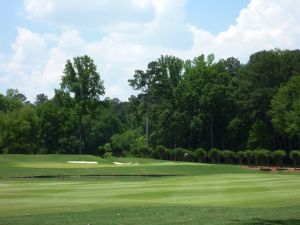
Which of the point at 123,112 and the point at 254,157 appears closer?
the point at 254,157

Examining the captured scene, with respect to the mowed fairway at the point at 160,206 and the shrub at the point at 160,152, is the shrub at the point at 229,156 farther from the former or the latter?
the mowed fairway at the point at 160,206

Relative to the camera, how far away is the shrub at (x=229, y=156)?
257 ft

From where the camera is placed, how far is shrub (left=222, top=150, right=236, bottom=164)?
7819 cm

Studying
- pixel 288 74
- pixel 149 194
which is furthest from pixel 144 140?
pixel 149 194

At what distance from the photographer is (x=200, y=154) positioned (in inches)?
3177

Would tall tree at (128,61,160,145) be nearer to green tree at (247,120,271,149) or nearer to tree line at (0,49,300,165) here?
tree line at (0,49,300,165)

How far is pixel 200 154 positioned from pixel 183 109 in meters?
21.8

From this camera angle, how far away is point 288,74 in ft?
303

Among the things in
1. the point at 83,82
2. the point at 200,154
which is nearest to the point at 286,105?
the point at 200,154

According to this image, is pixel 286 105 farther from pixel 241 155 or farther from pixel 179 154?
pixel 179 154

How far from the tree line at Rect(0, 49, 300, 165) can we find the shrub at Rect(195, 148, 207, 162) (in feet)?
26.5

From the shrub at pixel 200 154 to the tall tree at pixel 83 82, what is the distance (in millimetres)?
21071

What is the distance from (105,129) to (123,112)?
39.4 metres

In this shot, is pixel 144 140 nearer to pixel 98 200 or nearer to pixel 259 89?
pixel 259 89
